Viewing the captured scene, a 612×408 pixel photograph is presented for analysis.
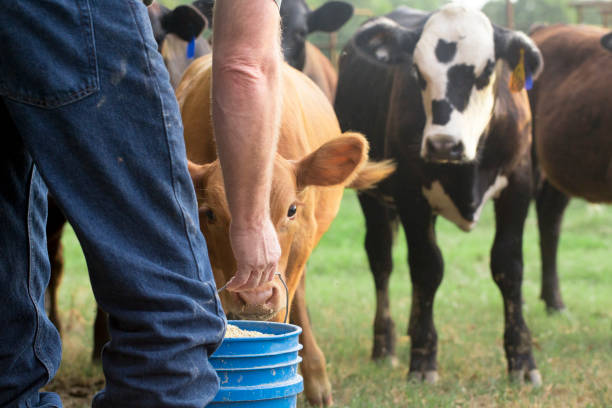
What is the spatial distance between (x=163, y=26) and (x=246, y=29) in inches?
169

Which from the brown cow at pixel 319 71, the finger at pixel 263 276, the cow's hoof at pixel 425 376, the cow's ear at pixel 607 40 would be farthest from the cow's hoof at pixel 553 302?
the finger at pixel 263 276

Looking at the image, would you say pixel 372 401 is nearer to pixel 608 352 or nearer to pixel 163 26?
pixel 608 352

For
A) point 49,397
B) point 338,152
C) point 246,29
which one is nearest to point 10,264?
point 49,397

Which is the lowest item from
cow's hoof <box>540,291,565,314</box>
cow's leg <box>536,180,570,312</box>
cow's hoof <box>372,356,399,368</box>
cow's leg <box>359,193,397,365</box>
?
cow's hoof <box>540,291,565,314</box>

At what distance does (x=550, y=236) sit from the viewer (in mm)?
7543

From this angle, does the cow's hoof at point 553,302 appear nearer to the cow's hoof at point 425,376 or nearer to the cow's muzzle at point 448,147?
the cow's hoof at point 425,376

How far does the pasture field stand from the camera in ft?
14.2

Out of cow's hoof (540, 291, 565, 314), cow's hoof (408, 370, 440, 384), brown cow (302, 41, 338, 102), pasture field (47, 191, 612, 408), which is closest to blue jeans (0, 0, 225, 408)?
pasture field (47, 191, 612, 408)

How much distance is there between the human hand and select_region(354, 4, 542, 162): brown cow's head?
2.76 m

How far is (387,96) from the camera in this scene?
18.8ft

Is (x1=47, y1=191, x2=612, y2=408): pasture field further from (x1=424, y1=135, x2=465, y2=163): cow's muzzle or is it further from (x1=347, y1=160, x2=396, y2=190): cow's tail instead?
(x1=424, y1=135, x2=465, y2=163): cow's muzzle

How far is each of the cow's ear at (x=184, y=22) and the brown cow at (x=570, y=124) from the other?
292 centimetres

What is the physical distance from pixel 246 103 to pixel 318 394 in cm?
261

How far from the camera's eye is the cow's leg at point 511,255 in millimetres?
4934
